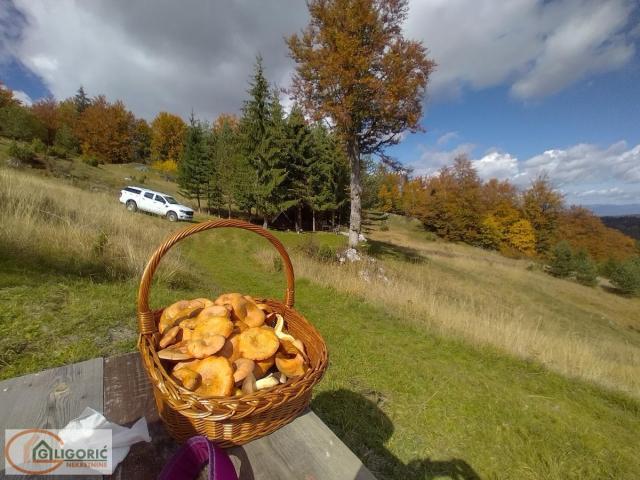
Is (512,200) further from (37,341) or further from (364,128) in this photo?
(37,341)

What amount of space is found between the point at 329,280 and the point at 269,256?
3478 mm

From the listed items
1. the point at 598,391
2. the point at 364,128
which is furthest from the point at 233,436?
the point at 364,128

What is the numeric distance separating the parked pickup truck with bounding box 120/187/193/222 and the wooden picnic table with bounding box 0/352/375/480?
18432 millimetres

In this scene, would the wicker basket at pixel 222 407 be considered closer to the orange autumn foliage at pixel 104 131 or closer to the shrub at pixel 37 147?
the shrub at pixel 37 147

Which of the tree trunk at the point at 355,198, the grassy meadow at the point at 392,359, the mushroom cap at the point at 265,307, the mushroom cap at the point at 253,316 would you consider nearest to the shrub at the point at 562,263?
the tree trunk at the point at 355,198

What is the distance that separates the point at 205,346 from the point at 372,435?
256 cm

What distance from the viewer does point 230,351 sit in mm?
1396

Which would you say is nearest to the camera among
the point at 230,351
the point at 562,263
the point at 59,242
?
the point at 230,351

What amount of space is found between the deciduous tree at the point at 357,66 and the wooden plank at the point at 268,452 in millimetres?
13125

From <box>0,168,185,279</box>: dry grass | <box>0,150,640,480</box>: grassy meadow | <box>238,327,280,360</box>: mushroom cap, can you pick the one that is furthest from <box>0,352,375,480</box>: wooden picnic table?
<box>0,168,185,279</box>: dry grass

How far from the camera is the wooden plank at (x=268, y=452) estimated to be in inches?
44.7

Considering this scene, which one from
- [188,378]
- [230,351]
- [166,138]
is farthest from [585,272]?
[166,138]

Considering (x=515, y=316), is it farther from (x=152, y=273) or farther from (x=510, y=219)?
(x=510, y=219)

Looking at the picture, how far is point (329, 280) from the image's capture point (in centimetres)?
871
